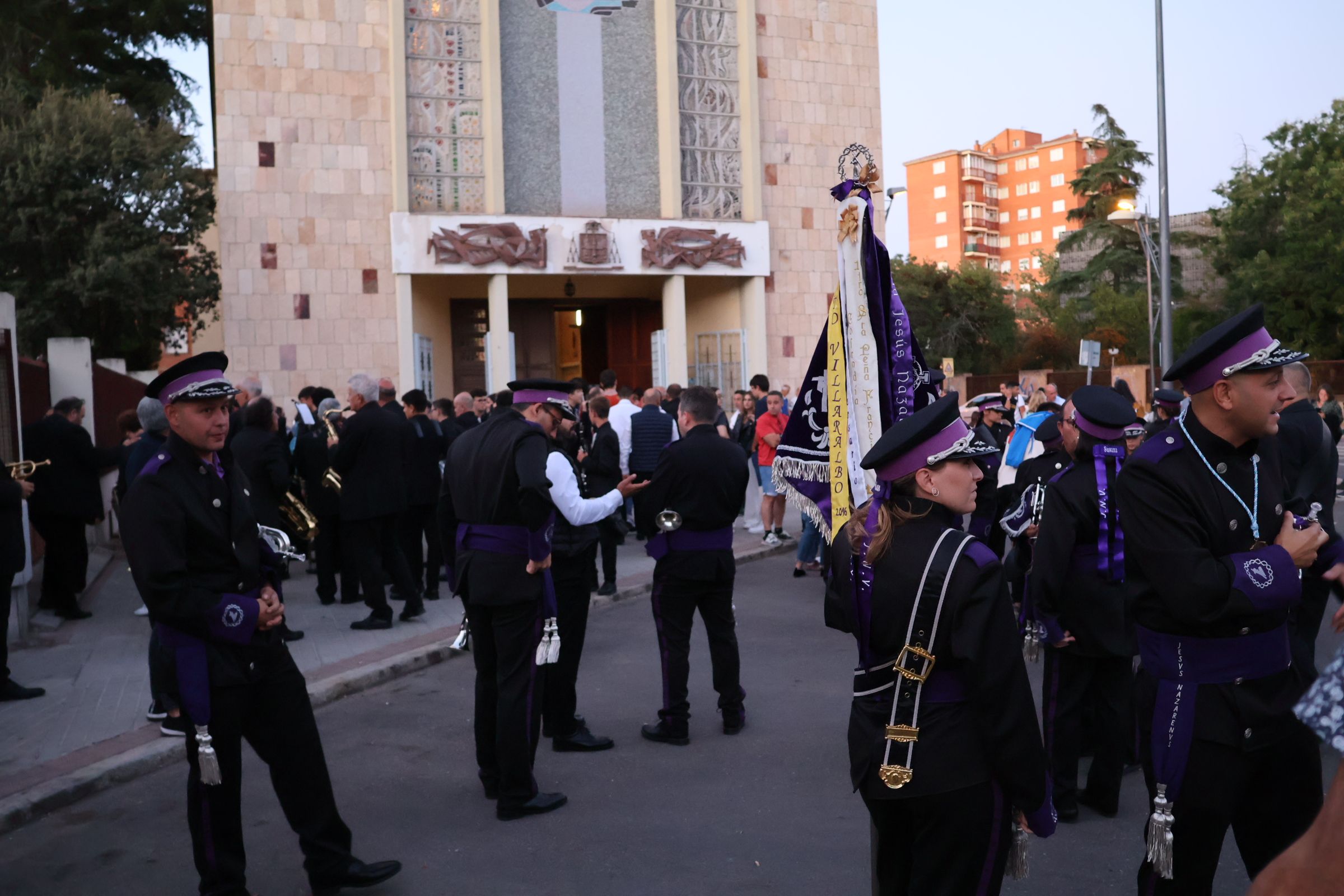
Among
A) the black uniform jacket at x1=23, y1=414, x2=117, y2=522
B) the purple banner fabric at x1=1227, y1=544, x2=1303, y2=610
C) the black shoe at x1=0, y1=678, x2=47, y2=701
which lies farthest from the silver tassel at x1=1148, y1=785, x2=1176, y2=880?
the black uniform jacket at x1=23, y1=414, x2=117, y2=522

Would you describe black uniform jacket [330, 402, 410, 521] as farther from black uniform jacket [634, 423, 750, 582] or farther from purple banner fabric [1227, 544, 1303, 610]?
purple banner fabric [1227, 544, 1303, 610]

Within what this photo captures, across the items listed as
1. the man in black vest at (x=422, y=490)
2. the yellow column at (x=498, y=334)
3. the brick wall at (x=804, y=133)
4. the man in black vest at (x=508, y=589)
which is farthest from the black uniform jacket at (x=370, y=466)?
the brick wall at (x=804, y=133)

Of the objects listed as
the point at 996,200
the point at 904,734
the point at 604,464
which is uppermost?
the point at 996,200

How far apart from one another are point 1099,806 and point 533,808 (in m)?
2.68

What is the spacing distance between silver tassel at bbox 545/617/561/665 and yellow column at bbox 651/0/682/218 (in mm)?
22240

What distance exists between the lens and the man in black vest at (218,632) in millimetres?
4316

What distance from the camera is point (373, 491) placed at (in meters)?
10.0

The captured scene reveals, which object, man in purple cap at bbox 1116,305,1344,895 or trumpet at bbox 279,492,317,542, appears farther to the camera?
trumpet at bbox 279,492,317,542

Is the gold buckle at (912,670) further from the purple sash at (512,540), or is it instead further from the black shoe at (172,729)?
the black shoe at (172,729)

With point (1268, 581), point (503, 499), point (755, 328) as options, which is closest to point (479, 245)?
point (755, 328)

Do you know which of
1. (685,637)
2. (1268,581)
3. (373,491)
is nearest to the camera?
(1268,581)

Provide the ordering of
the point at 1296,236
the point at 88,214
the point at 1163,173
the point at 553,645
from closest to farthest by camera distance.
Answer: the point at 553,645 < the point at 88,214 < the point at 1163,173 < the point at 1296,236

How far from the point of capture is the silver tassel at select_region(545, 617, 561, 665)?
19.1 ft

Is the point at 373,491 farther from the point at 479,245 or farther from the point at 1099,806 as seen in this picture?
the point at 479,245
